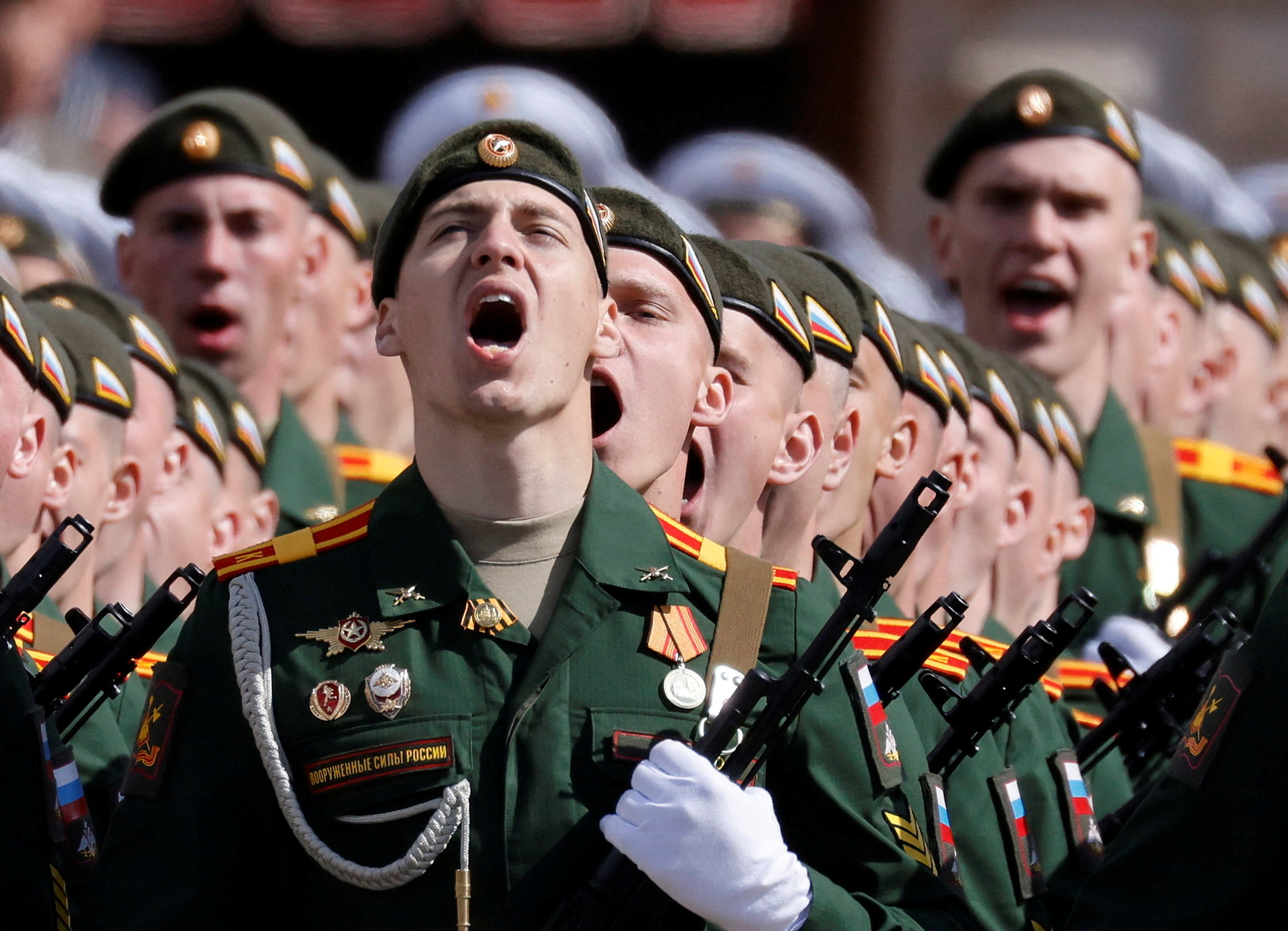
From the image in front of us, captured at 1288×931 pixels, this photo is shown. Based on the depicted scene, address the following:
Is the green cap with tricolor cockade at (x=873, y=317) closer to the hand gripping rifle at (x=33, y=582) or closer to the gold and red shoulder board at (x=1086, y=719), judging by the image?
the gold and red shoulder board at (x=1086, y=719)

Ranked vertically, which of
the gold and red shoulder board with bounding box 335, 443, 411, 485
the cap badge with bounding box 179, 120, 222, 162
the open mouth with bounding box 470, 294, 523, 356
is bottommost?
the gold and red shoulder board with bounding box 335, 443, 411, 485

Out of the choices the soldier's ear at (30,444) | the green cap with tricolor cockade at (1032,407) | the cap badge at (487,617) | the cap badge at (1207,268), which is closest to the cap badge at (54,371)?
the soldier's ear at (30,444)

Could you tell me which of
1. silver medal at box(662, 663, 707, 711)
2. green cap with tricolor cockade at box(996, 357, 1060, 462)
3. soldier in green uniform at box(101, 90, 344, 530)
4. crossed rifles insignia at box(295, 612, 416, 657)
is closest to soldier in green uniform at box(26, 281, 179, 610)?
soldier in green uniform at box(101, 90, 344, 530)

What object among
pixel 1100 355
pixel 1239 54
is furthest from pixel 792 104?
pixel 1100 355

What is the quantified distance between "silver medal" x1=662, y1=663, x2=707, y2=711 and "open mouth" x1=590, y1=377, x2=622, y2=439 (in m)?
1.23

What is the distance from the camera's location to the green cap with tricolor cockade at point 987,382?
27.7 feet

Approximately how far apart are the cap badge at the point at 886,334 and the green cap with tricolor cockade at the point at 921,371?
6 cm

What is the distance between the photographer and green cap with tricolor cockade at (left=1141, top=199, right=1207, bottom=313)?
11.0 m

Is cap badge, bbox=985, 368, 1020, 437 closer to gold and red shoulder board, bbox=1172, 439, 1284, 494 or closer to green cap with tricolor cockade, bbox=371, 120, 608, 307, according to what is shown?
gold and red shoulder board, bbox=1172, 439, 1284, 494

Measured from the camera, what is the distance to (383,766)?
15.2 ft

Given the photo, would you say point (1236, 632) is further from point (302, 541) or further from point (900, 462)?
point (302, 541)

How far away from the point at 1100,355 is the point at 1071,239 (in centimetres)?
57

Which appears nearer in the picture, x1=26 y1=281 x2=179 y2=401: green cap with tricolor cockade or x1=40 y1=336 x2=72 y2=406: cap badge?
x1=40 y1=336 x2=72 y2=406: cap badge

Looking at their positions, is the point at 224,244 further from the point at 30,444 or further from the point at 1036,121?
the point at 1036,121
